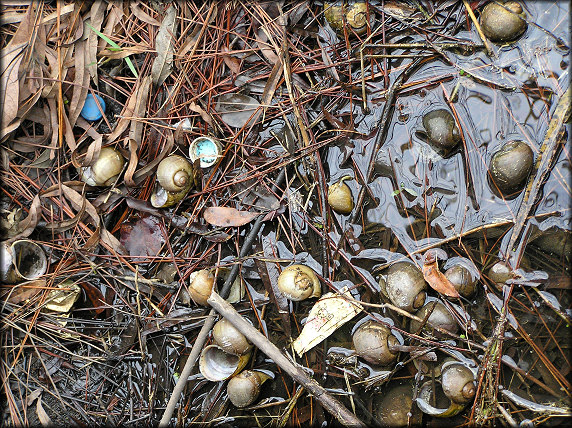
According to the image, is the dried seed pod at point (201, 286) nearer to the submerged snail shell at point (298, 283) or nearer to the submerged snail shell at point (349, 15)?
the submerged snail shell at point (298, 283)

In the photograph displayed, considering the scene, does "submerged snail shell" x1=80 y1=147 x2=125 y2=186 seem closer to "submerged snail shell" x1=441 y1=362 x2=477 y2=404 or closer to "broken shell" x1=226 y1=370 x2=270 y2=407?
"broken shell" x1=226 y1=370 x2=270 y2=407

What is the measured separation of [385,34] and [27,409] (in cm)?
349

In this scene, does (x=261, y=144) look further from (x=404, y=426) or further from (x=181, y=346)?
(x=404, y=426)

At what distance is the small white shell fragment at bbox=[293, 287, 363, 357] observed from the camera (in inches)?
102

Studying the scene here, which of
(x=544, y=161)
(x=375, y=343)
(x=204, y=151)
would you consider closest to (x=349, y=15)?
(x=204, y=151)

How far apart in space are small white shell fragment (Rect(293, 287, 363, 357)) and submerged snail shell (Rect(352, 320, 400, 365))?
0.14 m

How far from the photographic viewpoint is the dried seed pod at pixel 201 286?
2.67 m

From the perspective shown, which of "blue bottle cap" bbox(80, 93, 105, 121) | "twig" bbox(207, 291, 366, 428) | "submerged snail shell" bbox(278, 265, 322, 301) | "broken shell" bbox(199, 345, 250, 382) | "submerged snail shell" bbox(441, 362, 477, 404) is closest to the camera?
"submerged snail shell" bbox(441, 362, 477, 404)

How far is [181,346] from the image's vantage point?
9.36ft

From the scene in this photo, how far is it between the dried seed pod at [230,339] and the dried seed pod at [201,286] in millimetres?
208

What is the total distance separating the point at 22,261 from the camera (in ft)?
9.65

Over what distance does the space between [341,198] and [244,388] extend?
131 cm

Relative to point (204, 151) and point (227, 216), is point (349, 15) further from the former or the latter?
point (227, 216)

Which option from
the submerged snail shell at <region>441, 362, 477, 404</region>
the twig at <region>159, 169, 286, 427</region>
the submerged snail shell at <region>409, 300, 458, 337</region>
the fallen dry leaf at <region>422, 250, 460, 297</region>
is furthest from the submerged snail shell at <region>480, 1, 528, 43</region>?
the submerged snail shell at <region>441, 362, 477, 404</region>
